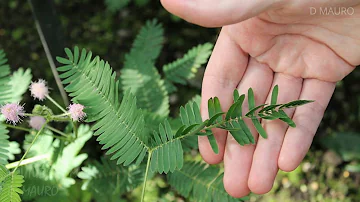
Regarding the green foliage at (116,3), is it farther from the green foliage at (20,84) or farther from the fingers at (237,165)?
the fingers at (237,165)

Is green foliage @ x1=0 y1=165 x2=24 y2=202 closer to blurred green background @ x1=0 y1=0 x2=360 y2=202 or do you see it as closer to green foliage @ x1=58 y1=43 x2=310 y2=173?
green foliage @ x1=58 y1=43 x2=310 y2=173

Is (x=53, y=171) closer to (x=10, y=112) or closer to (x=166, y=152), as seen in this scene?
(x=10, y=112)

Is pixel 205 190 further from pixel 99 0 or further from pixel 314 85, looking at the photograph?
pixel 99 0

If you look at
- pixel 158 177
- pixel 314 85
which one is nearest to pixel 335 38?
pixel 314 85

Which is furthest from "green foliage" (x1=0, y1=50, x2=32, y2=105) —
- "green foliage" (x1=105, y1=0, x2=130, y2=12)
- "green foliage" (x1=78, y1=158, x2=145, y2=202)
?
"green foliage" (x1=105, y1=0, x2=130, y2=12)

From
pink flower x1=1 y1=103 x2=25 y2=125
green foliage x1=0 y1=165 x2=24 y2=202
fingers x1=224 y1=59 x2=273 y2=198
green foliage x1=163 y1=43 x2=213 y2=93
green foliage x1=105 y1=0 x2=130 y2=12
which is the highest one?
pink flower x1=1 y1=103 x2=25 y2=125

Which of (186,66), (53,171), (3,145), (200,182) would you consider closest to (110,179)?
(53,171)
